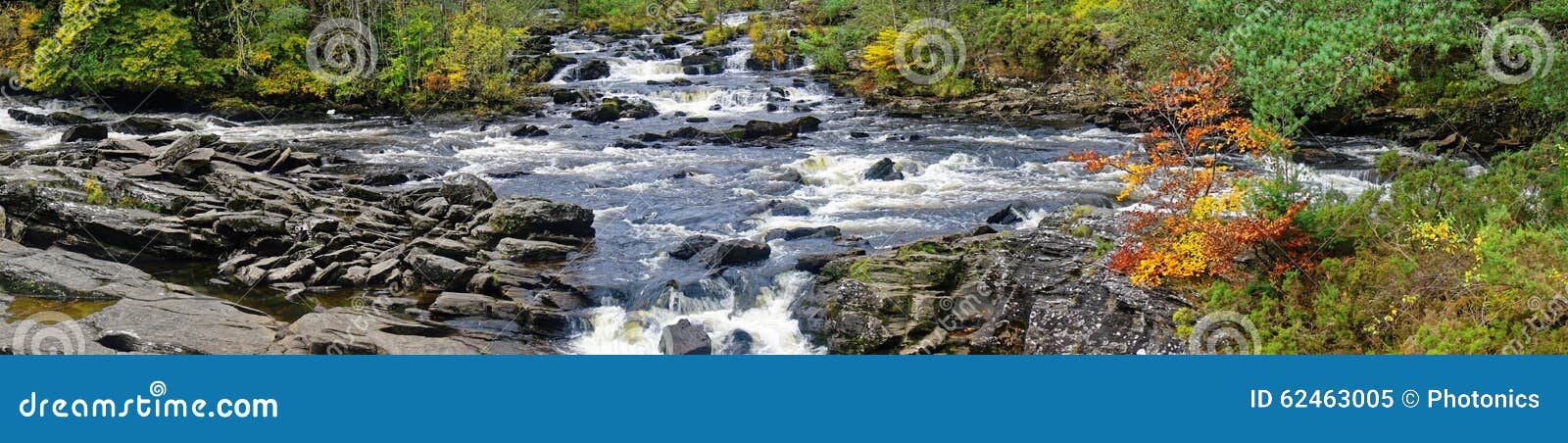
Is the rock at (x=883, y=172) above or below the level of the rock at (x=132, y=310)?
below

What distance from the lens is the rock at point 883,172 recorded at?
2762 cm

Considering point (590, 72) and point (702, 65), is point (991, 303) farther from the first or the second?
point (702, 65)

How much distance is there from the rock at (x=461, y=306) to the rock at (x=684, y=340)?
2980 mm

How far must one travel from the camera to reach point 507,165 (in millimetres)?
30750

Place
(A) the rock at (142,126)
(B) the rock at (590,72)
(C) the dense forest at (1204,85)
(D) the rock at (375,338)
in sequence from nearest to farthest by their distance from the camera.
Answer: (C) the dense forest at (1204,85) → (D) the rock at (375,338) → (A) the rock at (142,126) → (B) the rock at (590,72)

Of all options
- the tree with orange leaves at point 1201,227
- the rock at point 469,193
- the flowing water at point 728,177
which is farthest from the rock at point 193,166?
the tree with orange leaves at point 1201,227

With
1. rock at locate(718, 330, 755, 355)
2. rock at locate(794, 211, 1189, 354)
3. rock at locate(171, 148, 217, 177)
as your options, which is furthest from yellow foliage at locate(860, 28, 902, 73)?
rock at locate(718, 330, 755, 355)

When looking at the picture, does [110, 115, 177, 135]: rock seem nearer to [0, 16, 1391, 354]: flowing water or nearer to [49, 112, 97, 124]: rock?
[0, 16, 1391, 354]: flowing water

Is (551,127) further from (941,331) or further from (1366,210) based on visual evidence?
(1366,210)

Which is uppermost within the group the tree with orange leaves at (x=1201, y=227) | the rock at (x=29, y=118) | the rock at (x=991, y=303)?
the tree with orange leaves at (x=1201, y=227)

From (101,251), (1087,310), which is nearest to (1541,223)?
(1087,310)

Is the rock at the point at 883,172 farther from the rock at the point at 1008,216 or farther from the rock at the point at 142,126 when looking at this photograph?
the rock at the point at 142,126

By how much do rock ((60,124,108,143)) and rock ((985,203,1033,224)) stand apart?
88.5 ft

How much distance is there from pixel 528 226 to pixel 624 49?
3444cm
